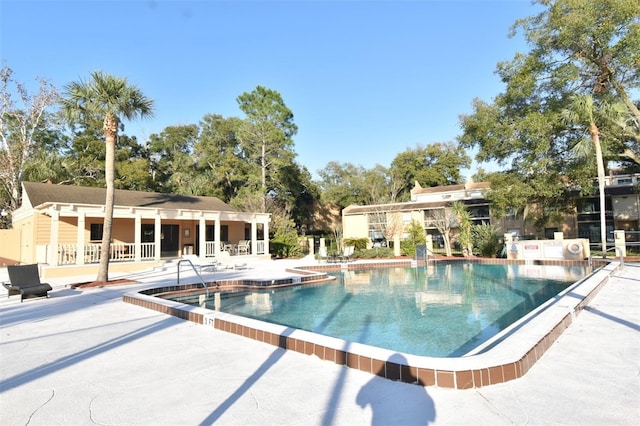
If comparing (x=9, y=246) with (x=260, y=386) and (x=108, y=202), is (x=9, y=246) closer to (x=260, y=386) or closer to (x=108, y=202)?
(x=108, y=202)

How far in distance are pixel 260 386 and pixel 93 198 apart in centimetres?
1954

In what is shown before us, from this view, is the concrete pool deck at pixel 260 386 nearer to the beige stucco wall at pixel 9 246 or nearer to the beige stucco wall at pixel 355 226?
the beige stucco wall at pixel 9 246

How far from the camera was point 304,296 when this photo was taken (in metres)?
10.8

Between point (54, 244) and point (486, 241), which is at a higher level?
point (54, 244)

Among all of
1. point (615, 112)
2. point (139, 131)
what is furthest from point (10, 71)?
point (615, 112)

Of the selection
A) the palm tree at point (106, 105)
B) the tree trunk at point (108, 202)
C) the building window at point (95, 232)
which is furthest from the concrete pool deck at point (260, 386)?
the building window at point (95, 232)

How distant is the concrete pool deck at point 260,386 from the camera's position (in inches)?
107

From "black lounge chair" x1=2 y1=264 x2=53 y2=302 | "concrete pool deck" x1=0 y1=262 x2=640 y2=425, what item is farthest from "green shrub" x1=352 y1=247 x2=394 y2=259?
"concrete pool deck" x1=0 y1=262 x2=640 y2=425

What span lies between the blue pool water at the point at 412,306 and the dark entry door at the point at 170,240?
1274cm

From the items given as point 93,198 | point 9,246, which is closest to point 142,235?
point 93,198

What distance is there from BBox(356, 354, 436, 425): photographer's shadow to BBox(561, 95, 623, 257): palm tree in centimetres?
1829

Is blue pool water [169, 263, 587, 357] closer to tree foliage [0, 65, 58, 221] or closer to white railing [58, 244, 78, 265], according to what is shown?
white railing [58, 244, 78, 265]

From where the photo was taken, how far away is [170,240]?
22594 millimetres

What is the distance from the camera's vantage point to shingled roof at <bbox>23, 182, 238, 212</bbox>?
706 inches
